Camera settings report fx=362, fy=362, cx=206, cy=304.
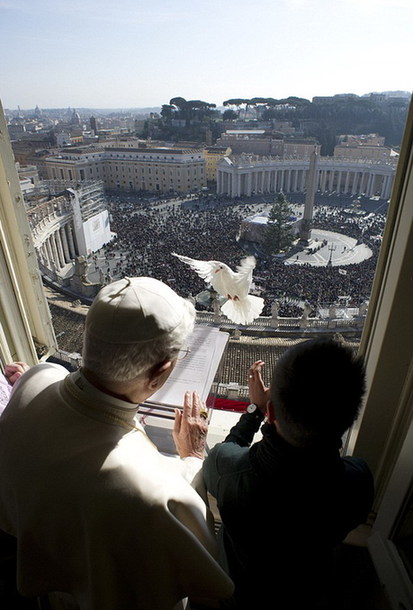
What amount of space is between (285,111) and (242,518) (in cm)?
1625

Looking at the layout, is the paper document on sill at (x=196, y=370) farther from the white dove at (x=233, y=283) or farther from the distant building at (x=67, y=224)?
the distant building at (x=67, y=224)

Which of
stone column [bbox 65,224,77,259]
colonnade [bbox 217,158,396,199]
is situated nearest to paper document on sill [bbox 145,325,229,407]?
stone column [bbox 65,224,77,259]

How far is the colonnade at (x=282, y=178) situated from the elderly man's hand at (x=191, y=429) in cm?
1206

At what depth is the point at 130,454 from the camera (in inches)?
15.5

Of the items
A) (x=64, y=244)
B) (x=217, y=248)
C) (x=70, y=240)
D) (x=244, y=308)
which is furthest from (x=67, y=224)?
(x=244, y=308)

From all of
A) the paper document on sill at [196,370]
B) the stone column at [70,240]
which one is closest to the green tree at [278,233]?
the stone column at [70,240]

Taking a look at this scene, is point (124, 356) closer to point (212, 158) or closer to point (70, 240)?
point (70, 240)

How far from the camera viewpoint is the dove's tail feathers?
3.93 ft

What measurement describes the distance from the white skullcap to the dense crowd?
2.73 m

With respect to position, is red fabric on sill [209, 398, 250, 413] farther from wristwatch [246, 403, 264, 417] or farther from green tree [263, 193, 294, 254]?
green tree [263, 193, 294, 254]

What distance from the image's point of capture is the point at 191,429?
2.14ft

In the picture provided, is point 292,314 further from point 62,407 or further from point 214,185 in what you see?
point 214,185

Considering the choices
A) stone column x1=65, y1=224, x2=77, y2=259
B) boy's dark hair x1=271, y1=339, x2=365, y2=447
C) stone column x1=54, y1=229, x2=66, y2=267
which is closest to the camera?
boy's dark hair x1=271, y1=339, x2=365, y2=447

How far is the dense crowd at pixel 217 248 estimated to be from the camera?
17.6 ft
